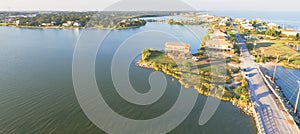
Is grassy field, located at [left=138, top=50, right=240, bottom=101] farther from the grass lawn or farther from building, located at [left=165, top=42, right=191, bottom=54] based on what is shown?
building, located at [left=165, top=42, right=191, bottom=54]

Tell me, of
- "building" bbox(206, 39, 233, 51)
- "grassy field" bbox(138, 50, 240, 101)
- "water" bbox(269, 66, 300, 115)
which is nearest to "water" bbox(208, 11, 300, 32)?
"building" bbox(206, 39, 233, 51)

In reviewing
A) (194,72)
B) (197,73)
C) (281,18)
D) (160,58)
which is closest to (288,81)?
(197,73)

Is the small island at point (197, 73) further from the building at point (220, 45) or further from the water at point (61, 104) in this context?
the building at point (220, 45)

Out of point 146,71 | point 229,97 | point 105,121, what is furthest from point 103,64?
point 229,97

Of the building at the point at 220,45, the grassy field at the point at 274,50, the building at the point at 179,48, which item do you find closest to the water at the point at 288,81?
the grassy field at the point at 274,50

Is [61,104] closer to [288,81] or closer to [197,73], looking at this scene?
[197,73]

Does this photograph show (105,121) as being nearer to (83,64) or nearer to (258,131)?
(258,131)
